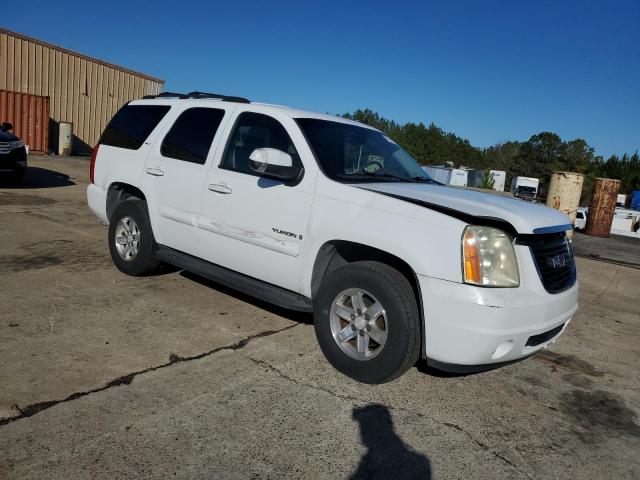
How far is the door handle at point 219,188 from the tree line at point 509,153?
219ft

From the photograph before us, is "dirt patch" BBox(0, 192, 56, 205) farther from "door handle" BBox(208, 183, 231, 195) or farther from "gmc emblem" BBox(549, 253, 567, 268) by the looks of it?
"gmc emblem" BBox(549, 253, 567, 268)

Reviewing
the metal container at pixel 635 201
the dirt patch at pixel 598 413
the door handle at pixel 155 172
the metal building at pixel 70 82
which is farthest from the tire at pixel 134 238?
the metal container at pixel 635 201

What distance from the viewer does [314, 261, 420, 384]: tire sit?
3096 mm

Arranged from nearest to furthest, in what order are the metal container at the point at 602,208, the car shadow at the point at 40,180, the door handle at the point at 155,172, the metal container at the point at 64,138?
1. the door handle at the point at 155,172
2. the car shadow at the point at 40,180
3. the metal container at the point at 602,208
4. the metal container at the point at 64,138

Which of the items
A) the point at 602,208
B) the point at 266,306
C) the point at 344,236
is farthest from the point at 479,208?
the point at 602,208

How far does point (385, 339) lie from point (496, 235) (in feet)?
3.06

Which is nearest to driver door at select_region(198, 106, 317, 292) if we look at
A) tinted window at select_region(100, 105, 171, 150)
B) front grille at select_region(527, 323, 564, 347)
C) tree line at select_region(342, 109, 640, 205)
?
tinted window at select_region(100, 105, 171, 150)

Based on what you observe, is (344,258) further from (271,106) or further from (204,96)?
(204,96)

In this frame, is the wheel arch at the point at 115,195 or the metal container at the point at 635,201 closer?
the wheel arch at the point at 115,195

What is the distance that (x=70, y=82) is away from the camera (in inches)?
1021

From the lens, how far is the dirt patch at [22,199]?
9461 millimetres

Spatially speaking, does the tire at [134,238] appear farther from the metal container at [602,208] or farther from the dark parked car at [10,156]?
the metal container at [602,208]

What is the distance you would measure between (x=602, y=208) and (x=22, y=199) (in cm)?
1743

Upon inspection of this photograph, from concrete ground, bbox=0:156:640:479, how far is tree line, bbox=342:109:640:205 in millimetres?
66834
